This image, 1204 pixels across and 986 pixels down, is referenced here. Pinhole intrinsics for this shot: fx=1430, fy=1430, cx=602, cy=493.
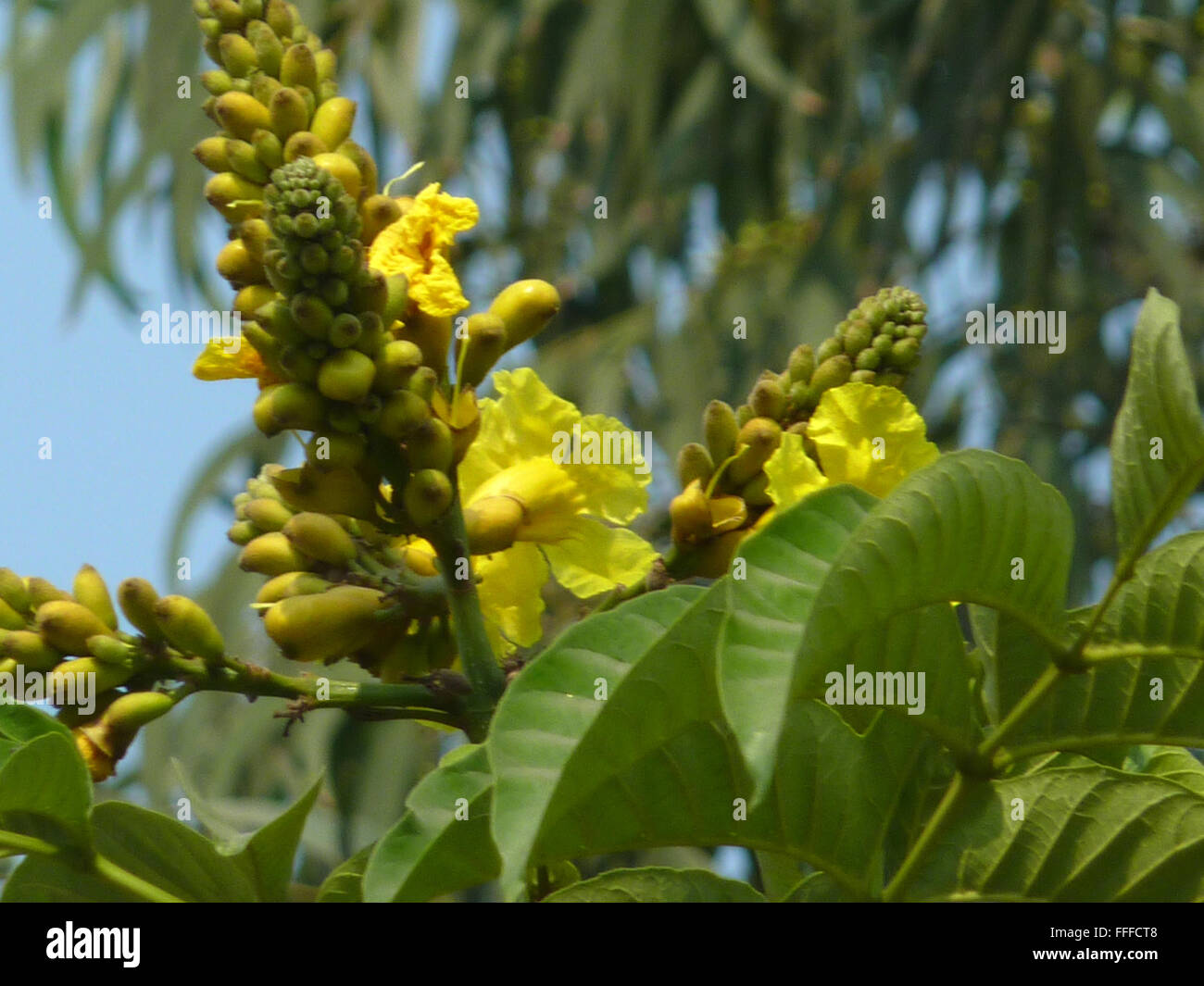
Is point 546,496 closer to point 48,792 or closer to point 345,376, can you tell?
point 345,376

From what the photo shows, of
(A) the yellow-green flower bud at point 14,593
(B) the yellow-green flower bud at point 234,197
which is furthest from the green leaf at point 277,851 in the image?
(B) the yellow-green flower bud at point 234,197

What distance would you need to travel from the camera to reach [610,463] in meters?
0.89

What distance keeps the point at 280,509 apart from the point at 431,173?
331 centimetres

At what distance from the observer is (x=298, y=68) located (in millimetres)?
842

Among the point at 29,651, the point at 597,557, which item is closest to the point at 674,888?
the point at 597,557

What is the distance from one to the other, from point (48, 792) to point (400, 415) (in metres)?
0.25

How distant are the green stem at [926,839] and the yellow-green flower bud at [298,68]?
1.77 ft

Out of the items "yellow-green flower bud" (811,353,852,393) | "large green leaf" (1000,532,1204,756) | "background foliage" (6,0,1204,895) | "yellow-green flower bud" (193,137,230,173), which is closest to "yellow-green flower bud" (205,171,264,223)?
"yellow-green flower bud" (193,137,230,173)

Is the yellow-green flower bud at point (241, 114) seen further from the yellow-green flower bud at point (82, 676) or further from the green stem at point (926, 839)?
the green stem at point (926, 839)

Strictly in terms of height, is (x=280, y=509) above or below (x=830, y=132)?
below

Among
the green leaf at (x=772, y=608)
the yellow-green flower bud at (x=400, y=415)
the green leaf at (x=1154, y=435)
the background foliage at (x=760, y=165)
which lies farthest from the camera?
the background foliage at (x=760, y=165)

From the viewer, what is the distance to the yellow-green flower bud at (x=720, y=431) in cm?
84
